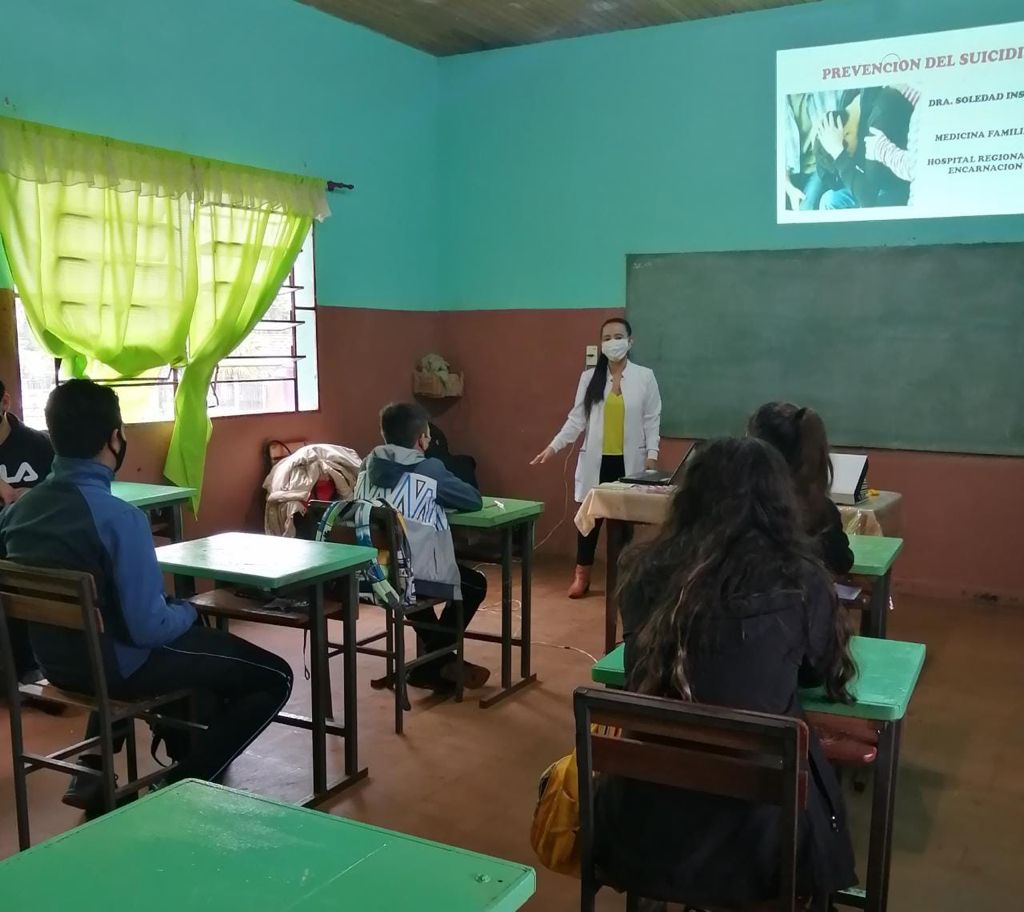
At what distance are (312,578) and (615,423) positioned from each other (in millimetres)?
2777

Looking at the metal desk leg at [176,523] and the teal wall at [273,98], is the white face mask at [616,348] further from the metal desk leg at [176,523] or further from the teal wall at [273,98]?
the metal desk leg at [176,523]

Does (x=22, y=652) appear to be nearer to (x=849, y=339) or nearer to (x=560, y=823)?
(x=560, y=823)

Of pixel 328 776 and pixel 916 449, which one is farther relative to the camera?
pixel 916 449

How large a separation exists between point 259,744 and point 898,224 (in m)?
4.13

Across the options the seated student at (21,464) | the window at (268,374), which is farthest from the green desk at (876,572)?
the window at (268,374)

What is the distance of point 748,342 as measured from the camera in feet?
18.9

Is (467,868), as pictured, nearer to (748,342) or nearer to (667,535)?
(667,535)

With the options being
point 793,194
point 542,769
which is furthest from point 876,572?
point 793,194

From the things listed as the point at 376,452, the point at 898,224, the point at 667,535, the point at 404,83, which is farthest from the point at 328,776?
the point at 404,83

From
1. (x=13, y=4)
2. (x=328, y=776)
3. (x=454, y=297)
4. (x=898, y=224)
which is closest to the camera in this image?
(x=328, y=776)

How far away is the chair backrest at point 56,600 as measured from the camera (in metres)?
2.29

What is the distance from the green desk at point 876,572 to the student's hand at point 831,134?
2900 millimetres

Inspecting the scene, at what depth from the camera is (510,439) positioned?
660 cm

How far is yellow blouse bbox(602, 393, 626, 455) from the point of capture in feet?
17.4
